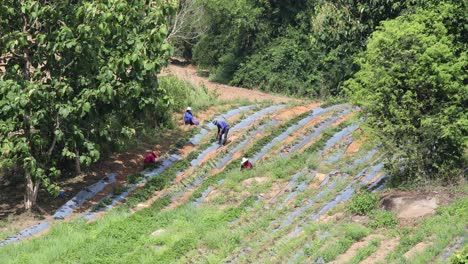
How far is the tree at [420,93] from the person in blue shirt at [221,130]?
19.7 feet

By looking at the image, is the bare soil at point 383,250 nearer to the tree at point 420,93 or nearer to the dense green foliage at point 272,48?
the tree at point 420,93

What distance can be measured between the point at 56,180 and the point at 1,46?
4307 millimetres

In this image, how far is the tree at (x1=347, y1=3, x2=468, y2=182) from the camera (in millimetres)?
13219

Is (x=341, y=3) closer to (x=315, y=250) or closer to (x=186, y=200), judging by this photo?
(x=186, y=200)

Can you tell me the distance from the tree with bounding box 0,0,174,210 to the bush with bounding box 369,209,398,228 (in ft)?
22.1

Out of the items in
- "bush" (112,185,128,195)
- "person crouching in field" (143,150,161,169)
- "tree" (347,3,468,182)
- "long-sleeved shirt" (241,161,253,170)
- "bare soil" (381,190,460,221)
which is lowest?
"bush" (112,185,128,195)

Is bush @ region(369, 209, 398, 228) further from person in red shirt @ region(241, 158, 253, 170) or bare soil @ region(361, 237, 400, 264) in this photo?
person in red shirt @ region(241, 158, 253, 170)

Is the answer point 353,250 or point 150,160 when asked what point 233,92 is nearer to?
point 150,160

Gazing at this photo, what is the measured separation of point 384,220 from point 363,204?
0.81 metres

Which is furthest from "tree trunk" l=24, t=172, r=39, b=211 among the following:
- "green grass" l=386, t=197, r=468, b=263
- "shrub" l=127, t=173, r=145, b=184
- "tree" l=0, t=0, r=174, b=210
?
"green grass" l=386, t=197, r=468, b=263

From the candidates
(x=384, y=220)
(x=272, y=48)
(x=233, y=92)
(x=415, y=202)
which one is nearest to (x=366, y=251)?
(x=384, y=220)

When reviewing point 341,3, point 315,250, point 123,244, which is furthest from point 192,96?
point 315,250

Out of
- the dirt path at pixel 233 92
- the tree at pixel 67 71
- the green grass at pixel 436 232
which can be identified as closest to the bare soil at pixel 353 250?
the green grass at pixel 436 232

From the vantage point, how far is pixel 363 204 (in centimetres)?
1308
